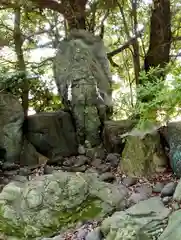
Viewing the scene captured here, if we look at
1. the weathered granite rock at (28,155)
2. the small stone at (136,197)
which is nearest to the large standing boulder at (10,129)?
the weathered granite rock at (28,155)

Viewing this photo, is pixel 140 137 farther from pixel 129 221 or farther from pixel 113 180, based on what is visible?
pixel 129 221

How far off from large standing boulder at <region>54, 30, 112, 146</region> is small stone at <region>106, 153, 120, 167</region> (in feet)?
1.21

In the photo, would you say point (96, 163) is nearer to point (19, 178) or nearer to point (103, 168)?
point (103, 168)

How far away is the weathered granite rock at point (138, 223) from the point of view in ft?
7.60

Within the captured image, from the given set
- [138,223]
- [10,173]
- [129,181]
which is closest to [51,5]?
[10,173]

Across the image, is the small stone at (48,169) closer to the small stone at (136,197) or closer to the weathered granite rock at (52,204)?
the weathered granite rock at (52,204)

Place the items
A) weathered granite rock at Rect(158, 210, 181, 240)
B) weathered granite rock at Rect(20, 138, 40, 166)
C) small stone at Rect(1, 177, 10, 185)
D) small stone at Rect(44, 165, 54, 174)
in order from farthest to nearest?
weathered granite rock at Rect(20, 138, 40, 166) → small stone at Rect(44, 165, 54, 174) → small stone at Rect(1, 177, 10, 185) → weathered granite rock at Rect(158, 210, 181, 240)

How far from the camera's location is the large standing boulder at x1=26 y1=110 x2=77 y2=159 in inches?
167

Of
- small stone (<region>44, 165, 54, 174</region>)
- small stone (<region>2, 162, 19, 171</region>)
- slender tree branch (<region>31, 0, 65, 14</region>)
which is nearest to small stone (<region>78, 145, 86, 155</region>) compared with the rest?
small stone (<region>44, 165, 54, 174</region>)

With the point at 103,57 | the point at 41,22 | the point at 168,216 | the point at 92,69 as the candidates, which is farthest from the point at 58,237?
the point at 41,22

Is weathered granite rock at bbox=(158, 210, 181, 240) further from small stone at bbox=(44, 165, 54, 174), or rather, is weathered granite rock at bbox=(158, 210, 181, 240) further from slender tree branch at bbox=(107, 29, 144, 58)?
slender tree branch at bbox=(107, 29, 144, 58)

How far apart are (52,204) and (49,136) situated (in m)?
1.48

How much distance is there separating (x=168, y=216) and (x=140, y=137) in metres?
1.12

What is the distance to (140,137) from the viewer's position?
346cm
